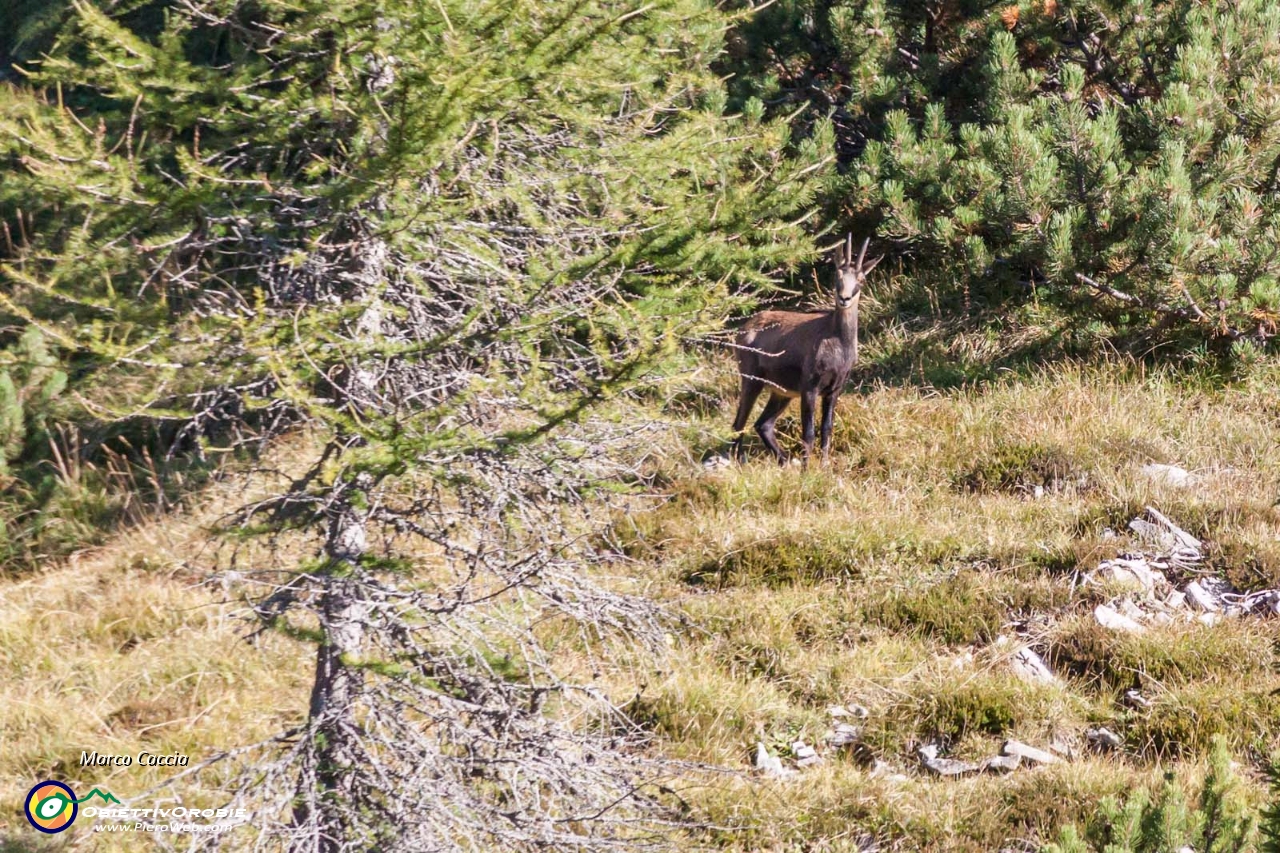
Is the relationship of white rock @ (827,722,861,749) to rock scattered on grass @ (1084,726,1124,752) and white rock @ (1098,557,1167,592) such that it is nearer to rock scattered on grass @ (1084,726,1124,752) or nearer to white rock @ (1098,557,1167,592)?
rock scattered on grass @ (1084,726,1124,752)

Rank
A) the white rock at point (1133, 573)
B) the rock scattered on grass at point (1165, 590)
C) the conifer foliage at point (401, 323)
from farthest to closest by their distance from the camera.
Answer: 1. the white rock at point (1133, 573)
2. the rock scattered on grass at point (1165, 590)
3. the conifer foliage at point (401, 323)

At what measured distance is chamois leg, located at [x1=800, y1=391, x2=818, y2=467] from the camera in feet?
29.6

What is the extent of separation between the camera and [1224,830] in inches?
131

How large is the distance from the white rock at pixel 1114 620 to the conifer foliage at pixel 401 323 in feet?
10.0

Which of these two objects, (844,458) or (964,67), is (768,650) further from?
(964,67)

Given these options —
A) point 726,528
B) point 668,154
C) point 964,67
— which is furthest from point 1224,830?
point 964,67

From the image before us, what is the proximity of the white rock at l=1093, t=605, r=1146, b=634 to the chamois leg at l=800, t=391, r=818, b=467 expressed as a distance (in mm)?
2693

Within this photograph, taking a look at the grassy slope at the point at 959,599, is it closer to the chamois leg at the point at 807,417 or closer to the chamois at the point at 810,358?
the chamois leg at the point at 807,417

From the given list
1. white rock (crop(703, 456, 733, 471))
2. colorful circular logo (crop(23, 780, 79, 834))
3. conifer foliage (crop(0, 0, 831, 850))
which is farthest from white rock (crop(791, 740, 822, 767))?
colorful circular logo (crop(23, 780, 79, 834))

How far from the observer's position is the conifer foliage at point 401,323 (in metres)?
4.16

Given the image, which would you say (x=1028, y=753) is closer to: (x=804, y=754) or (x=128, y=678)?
(x=804, y=754)

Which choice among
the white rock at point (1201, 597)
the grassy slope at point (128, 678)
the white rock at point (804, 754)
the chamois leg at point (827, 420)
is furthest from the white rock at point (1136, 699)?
the grassy slope at point (128, 678)

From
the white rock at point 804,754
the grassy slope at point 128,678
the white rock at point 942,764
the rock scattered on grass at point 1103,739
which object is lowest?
the grassy slope at point 128,678

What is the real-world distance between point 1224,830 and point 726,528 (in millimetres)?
5140
